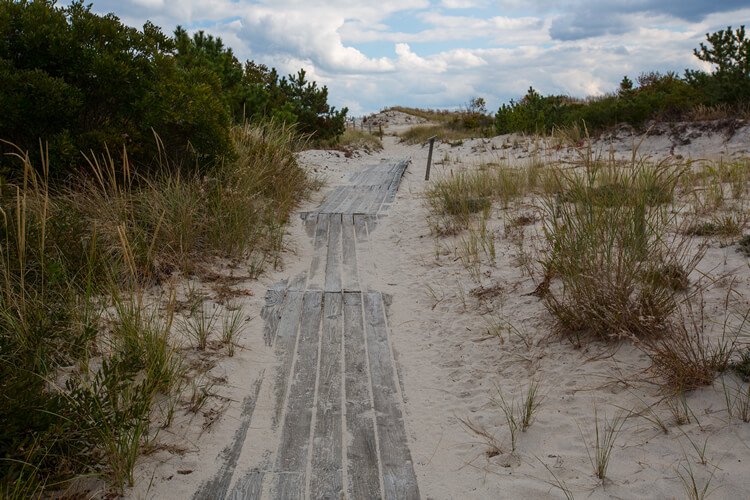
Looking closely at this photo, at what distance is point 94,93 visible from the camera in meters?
6.44

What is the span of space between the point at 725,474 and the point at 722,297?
1904mm

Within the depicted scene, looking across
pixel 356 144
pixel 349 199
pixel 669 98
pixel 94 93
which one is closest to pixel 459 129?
pixel 356 144

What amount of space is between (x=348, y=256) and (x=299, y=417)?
150 inches

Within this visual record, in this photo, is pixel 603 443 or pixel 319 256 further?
pixel 319 256

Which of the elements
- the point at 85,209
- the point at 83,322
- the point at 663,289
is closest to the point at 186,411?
the point at 83,322

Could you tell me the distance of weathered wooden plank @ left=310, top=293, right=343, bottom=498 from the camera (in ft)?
10.8

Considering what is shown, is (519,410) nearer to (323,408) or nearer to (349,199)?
(323,408)

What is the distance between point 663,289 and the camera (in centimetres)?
423

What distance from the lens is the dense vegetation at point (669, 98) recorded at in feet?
45.6

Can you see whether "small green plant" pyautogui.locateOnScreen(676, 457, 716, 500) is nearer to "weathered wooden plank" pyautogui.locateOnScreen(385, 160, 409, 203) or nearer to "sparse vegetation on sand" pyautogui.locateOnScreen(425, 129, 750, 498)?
"sparse vegetation on sand" pyautogui.locateOnScreen(425, 129, 750, 498)

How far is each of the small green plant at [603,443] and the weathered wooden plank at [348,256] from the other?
3.37m

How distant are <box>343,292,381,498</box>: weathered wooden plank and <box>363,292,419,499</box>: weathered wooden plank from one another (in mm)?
53

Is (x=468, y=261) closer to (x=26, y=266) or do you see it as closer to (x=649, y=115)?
(x=26, y=266)

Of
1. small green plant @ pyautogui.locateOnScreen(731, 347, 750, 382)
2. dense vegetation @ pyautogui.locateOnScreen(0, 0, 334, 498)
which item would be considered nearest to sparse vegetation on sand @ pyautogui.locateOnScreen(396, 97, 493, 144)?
dense vegetation @ pyautogui.locateOnScreen(0, 0, 334, 498)
